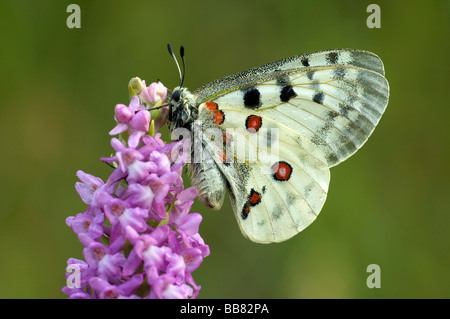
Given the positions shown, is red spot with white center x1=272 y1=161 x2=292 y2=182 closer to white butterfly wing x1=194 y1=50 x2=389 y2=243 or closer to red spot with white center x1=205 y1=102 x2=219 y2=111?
white butterfly wing x1=194 y1=50 x2=389 y2=243

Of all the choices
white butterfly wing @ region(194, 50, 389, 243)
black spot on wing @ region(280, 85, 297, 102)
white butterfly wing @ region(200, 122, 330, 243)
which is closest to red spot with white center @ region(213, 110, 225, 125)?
white butterfly wing @ region(194, 50, 389, 243)

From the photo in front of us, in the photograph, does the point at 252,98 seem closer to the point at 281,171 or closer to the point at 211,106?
the point at 211,106

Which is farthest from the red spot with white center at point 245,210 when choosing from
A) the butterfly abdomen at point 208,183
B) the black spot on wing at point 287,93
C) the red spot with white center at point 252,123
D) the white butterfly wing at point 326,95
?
the black spot on wing at point 287,93

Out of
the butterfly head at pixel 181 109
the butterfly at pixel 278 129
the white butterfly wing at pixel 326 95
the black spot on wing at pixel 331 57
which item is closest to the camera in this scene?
the butterfly head at pixel 181 109

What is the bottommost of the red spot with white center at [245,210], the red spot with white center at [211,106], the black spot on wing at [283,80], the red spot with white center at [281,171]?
the red spot with white center at [245,210]

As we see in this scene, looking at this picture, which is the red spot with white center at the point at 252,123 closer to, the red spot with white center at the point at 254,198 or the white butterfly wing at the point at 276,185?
the white butterfly wing at the point at 276,185

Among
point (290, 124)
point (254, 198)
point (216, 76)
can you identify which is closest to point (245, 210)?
point (254, 198)
